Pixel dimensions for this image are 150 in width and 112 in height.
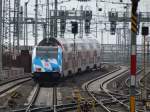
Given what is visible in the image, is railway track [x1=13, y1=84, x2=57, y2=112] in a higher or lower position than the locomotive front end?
lower

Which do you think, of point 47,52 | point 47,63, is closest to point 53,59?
point 47,63

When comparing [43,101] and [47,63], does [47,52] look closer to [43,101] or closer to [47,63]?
[47,63]

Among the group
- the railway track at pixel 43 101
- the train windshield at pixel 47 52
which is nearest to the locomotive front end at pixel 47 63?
the train windshield at pixel 47 52

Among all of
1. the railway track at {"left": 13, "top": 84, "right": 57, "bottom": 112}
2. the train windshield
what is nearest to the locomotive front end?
the train windshield

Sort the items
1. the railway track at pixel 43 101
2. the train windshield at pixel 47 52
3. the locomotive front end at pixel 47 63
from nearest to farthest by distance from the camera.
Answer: the railway track at pixel 43 101 → the locomotive front end at pixel 47 63 → the train windshield at pixel 47 52

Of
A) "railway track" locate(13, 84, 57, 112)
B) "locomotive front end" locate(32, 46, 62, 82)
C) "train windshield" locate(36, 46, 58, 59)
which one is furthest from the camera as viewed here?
"train windshield" locate(36, 46, 58, 59)

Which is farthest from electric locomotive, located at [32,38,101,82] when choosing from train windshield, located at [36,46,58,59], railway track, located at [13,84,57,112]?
railway track, located at [13,84,57,112]

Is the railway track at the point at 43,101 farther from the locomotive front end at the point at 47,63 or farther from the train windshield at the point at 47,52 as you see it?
the train windshield at the point at 47,52

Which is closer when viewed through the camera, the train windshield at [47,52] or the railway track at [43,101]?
the railway track at [43,101]

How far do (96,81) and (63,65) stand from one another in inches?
224

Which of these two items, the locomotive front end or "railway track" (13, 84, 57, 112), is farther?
the locomotive front end

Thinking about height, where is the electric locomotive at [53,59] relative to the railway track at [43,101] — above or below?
above

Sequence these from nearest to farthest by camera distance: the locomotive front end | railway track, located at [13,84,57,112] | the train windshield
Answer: railway track, located at [13,84,57,112]
the locomotive front end
the train windshield

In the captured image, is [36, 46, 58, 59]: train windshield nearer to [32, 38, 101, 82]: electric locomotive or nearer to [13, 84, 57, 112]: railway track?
[32, 38, 101, 82]: electric locomotive
